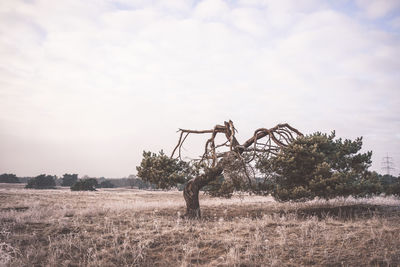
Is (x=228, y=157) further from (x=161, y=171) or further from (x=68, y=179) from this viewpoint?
(x=68, y=179)

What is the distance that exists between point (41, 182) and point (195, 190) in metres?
64.6

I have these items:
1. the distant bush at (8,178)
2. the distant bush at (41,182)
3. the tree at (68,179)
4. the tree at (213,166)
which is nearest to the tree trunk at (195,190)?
the tree at (213,166)

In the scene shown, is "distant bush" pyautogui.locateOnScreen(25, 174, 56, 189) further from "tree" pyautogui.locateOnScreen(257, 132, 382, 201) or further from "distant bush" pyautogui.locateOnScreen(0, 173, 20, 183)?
"tree" pyautogui.locateOnScreen(257, 132, 382, 201)

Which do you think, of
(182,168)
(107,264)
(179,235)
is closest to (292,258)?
(179,235)

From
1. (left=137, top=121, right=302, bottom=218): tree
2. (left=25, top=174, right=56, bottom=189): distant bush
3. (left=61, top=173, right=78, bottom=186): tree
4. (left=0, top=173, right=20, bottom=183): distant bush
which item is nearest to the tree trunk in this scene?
(left=137, top=121, right=302, bottom=218): tree

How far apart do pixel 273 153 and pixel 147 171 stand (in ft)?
19.2

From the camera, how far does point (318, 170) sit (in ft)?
31.0

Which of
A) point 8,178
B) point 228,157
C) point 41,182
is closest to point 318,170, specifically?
point 228,157

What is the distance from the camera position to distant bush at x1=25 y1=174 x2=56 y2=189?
60166mm

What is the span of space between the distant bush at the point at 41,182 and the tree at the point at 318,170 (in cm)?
6588

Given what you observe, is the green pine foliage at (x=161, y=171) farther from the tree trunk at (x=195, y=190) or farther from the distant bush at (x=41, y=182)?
the distant bush at (x=41, y=182)

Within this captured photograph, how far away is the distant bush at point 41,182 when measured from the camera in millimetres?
60166

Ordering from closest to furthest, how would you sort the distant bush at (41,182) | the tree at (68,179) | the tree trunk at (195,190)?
the tree trunk at (195,190), the distant bush at (41,182), the tree at (68,179)

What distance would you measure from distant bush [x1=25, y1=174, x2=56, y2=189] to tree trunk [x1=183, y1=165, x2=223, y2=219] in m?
63.4
